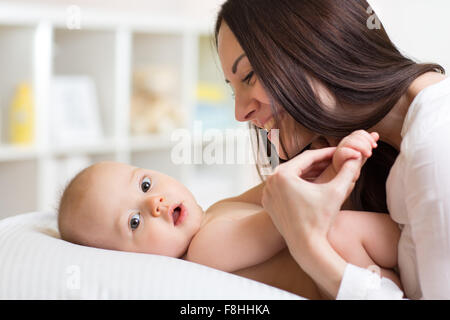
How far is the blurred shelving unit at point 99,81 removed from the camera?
2490 millimetres

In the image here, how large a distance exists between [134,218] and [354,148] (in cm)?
49

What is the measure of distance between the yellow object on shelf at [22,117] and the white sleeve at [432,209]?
1986 mm

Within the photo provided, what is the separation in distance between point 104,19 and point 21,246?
188 cm

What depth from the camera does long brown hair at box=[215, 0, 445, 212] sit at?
3.53 feet

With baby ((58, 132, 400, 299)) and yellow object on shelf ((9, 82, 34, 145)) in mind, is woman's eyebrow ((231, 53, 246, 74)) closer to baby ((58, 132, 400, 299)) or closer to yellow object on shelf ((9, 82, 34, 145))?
baby ((58, 132, 400, 299))

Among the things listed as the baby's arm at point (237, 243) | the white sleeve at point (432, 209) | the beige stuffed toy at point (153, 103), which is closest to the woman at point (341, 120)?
the white sleeve at point (432, 209)

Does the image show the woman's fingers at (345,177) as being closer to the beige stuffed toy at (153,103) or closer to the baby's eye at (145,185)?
the baby's eye at (145,185)

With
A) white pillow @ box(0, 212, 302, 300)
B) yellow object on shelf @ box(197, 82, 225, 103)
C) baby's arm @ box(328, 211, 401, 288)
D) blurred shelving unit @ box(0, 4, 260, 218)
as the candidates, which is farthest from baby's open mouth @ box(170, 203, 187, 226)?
yellow object on shelf @ box(197, 82, 225, 103)

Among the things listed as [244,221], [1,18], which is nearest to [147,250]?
[244,221]

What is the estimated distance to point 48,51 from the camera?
2516 mm

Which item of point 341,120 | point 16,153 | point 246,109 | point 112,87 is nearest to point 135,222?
point 246,109

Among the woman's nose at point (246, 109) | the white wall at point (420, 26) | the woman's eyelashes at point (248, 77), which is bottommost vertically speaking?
the woman's nose at point (246, 109)

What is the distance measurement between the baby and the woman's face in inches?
7.0

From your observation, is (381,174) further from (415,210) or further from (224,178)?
(224,178)
